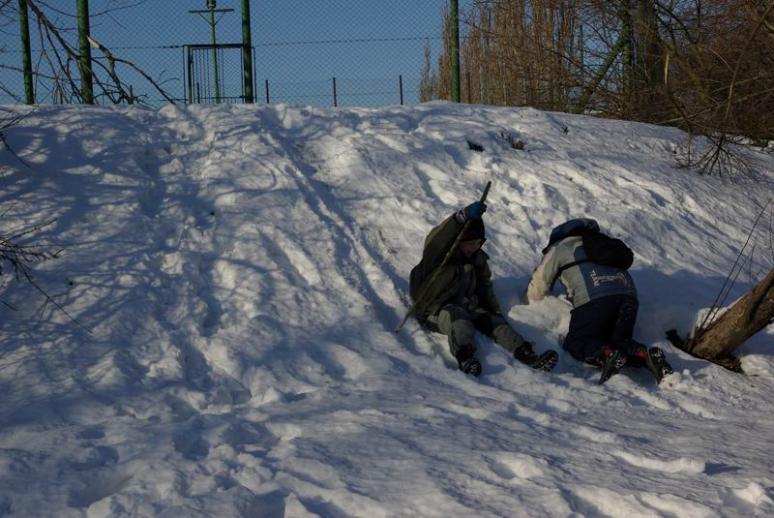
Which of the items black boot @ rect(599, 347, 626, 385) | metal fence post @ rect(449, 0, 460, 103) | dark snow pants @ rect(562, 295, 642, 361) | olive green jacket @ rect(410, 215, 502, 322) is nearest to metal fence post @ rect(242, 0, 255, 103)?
metal fence post @ rect(449, 0, 460, 103)

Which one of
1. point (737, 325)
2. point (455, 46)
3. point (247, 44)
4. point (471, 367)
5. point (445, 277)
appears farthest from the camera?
point (455, 46)

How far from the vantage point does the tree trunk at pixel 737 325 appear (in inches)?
199

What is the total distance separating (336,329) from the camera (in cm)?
529

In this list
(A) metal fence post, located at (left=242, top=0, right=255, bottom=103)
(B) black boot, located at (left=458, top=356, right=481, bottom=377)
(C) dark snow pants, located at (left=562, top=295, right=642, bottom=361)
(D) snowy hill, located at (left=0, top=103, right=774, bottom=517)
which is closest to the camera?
(D) snowy hill, located at (left=0, top=103, right=774, bottom=517)

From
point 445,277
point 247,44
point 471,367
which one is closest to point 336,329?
point 445,277

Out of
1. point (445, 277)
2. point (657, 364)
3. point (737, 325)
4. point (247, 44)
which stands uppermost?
point (247, 44)

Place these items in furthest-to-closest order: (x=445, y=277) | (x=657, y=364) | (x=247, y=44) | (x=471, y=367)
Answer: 1. (x=247, y=44)
2. (x=445, y=277)
3. (x=657, y=364)
4. (x=471, y=367)

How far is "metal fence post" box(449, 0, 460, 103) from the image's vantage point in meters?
10.6

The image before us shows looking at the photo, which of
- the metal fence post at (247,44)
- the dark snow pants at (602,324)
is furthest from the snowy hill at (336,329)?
the metal fence post at (247,44)

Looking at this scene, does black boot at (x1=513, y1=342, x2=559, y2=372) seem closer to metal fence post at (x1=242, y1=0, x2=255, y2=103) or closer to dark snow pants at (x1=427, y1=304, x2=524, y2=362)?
dark snow pants at (x1=427, y1=304, x2=524, y2=362)

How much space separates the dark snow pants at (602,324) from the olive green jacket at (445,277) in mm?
602

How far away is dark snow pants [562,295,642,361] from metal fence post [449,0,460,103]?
6107mm

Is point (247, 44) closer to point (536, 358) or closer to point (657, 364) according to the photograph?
point (536, 358)

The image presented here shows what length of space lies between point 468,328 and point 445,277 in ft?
1.61
